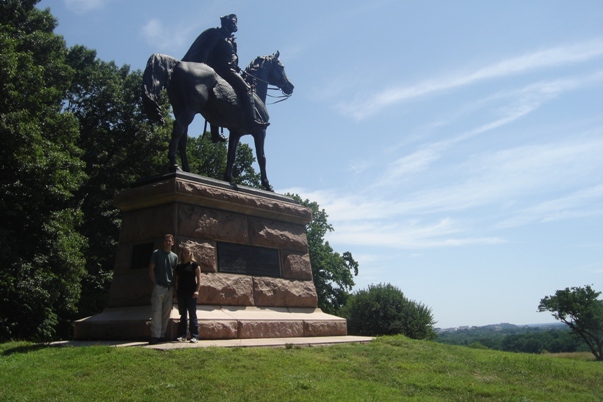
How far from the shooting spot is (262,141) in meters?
10.9

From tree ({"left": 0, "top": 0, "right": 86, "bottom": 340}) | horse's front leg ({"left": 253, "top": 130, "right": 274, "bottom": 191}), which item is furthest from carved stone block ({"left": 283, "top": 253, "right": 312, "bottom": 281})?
tree ({"left": 0, "top": 0, "right": 86, "bottom": 340})

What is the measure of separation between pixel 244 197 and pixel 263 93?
3.17 meters

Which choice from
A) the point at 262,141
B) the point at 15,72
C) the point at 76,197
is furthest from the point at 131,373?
the point at 76,197

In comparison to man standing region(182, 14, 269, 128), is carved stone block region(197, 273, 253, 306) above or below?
below

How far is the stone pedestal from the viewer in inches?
309

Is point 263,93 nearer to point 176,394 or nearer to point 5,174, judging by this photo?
point 176,394

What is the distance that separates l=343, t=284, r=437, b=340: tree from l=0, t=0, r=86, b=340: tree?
9076 mm

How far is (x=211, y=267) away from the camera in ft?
27.6

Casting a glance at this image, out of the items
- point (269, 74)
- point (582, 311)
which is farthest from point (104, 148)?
point (582, 311)

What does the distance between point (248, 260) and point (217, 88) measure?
10.6 ft

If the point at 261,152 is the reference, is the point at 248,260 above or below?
below

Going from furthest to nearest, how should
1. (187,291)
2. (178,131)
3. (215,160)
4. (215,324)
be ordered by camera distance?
(215,160) → (178,131) → (215,324) → (187,291)

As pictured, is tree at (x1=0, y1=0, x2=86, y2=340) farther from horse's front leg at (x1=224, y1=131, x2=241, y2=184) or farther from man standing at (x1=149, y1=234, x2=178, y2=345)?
man standing at (x1=149, y1=234, x2=178, y2=345)

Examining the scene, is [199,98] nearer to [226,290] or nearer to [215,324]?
[226,290]
